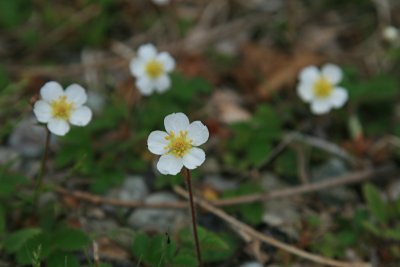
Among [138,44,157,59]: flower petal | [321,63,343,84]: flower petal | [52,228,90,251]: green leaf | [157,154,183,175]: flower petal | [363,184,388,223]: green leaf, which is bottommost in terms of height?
[52,228,90,251]: green leaf

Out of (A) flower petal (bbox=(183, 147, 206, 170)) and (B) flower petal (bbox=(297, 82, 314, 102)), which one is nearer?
(A) flower petal (bbox=(183, 147, 206, 170))

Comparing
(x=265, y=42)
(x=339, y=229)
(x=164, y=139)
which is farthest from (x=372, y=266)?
(x=265, y=42)

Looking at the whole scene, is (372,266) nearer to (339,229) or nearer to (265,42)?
(339,229)

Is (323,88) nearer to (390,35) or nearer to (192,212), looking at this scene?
(390,35)

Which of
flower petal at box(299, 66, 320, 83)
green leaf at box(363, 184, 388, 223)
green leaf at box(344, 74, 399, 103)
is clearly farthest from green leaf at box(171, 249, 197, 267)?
green leaf at box(344, 74, 399, 103)

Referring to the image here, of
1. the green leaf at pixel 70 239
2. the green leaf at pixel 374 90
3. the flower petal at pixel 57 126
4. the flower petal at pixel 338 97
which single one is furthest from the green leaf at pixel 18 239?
the green leaf at pixel 374 90

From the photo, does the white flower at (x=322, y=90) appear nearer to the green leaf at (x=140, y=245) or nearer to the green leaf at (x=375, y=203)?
the green leaf at (x=375, y=203)

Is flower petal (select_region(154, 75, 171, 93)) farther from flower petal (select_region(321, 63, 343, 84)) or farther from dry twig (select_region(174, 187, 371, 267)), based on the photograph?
flower petal (select_region(321, 63, 343, 84))
